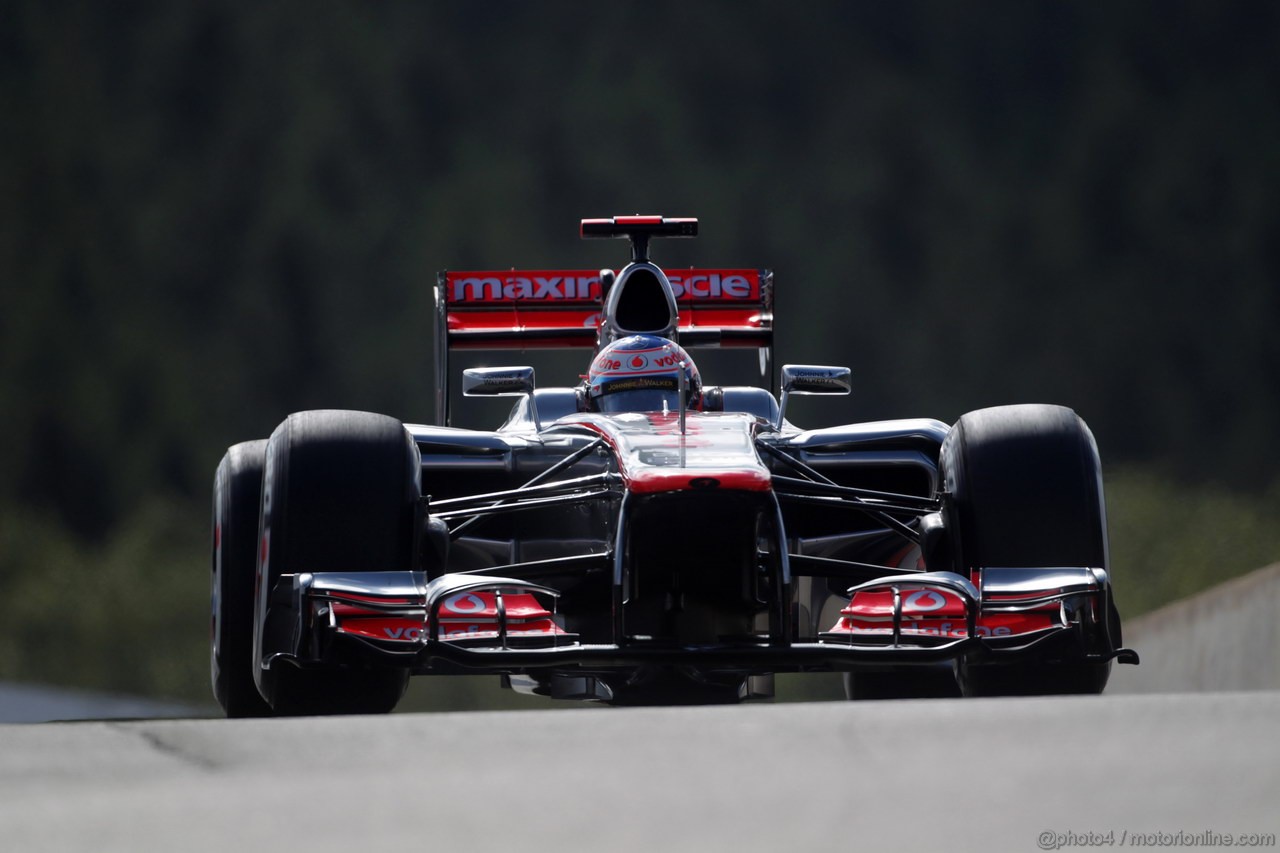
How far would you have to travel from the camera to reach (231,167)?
25.3m

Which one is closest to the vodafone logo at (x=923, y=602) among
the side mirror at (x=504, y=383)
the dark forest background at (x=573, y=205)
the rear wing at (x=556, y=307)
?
the side mirror at (x=504, y=383)

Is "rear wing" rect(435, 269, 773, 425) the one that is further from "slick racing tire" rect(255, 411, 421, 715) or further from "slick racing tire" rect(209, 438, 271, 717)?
"slick racing tire" rect(255, 411, 421, 715)

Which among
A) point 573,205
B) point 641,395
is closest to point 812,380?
point 641,395

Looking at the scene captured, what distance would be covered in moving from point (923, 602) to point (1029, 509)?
21.7 inches

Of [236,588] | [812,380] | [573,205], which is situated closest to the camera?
[236,588]

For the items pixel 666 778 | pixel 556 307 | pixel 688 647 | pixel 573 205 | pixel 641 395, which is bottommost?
pixel 688 647

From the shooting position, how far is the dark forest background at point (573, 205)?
22547mm

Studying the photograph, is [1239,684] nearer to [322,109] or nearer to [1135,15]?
[1135,15]

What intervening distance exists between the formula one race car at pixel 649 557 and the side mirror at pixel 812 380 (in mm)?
11

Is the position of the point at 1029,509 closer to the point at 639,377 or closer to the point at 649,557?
the point at 649,557

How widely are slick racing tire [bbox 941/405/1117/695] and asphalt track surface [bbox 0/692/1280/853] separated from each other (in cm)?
250

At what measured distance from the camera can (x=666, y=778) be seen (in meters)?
2.64

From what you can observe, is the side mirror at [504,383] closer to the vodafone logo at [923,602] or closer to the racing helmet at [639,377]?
the racing helmet at [639,377]

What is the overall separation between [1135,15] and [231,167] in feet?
38.3
